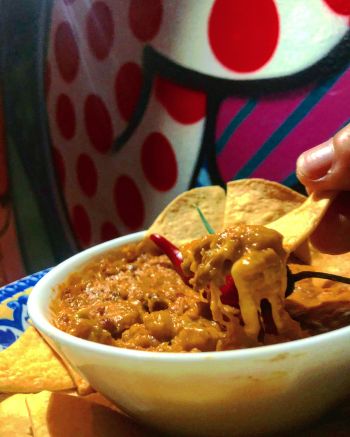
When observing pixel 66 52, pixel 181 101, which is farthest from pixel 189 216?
pixel 66 52

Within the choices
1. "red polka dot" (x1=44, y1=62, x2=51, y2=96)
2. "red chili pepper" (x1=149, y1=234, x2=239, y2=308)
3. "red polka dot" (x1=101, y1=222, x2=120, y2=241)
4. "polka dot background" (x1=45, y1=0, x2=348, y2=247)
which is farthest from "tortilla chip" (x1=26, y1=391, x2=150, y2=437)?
"red polka dot" (x1=44, y1=62, x2=51, y2=96)

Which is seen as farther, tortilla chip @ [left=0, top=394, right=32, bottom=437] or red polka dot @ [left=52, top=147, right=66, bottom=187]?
red polka dot @ [left=52, top=147, right=66, bottom=187]

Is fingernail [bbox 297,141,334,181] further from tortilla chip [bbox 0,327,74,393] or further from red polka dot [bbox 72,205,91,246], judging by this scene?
red polka dot [bbox 72,205,91,246]

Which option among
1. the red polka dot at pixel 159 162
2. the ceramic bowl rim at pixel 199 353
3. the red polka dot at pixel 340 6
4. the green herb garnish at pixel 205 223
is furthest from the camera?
the red polka dot at pixel 159 162

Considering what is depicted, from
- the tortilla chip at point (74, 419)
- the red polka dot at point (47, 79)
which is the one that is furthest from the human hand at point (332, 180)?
the red polka dot at point (47, 79)

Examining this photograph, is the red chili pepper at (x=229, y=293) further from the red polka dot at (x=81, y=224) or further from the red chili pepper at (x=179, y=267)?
the red polka dot at (x=81, y=224)

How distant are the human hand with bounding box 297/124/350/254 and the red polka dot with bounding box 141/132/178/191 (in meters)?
1.19

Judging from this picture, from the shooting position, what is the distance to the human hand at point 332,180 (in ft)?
3.04

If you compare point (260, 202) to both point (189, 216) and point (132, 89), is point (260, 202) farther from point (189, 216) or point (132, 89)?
point (132, 89)

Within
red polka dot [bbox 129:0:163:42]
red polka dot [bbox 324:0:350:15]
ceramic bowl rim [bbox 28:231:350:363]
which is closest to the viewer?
ceramic bowl rim [bbox 28:231:350:363]

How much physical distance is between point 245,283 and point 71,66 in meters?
1.98

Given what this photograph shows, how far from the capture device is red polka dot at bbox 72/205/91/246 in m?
2.72

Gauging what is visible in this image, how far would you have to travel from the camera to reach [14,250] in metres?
2.94

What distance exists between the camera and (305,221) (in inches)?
37.7
